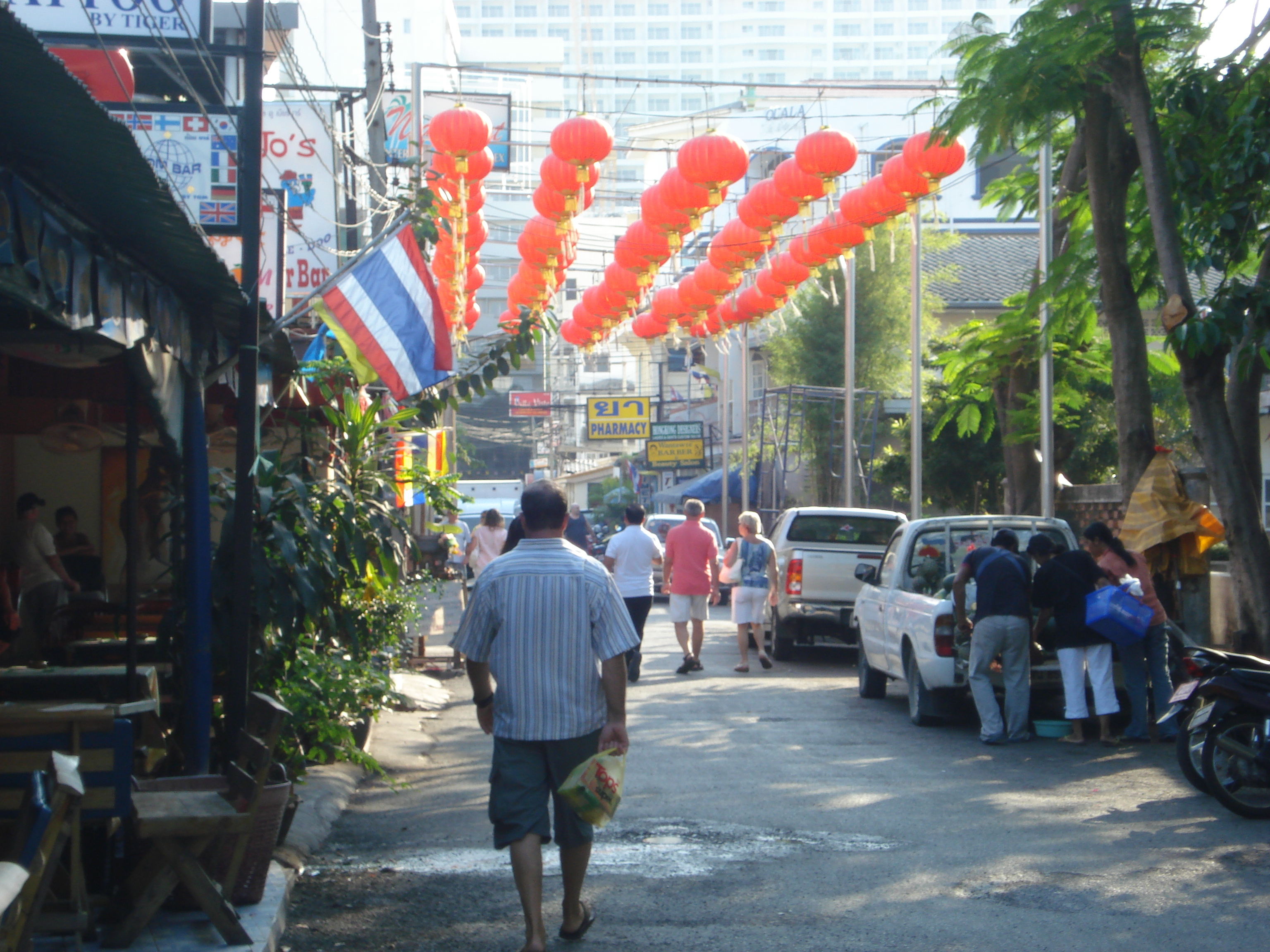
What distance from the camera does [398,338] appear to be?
7.54 meters

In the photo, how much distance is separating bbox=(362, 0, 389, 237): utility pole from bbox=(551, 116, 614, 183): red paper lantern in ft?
7.94

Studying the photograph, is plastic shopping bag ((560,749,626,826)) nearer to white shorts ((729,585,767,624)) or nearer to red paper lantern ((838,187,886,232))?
white shorts ((729,585,767,624))

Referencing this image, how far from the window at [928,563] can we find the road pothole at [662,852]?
17.9ft

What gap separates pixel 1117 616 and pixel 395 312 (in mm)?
5939

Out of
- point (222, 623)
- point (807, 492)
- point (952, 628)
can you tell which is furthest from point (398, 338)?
point (807, 492)

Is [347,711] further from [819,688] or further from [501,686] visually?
[819,688]

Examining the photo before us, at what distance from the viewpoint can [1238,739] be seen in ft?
26.0

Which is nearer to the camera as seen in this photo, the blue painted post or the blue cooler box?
the blue painted post

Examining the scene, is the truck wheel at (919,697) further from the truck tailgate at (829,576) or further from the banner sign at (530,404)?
the banner sign at (530,404)

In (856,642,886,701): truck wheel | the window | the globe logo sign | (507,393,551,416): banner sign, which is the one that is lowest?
(856,642,886,701): truck wheel

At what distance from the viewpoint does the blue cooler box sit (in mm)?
9906

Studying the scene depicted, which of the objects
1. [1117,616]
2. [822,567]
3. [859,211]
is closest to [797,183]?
[859,211]

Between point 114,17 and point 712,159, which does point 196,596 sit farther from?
point 712,159

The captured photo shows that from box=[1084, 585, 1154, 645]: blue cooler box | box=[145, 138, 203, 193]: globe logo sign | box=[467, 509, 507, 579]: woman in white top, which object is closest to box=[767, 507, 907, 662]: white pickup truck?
box=[467, 509, 507, 579]: woman in white top
